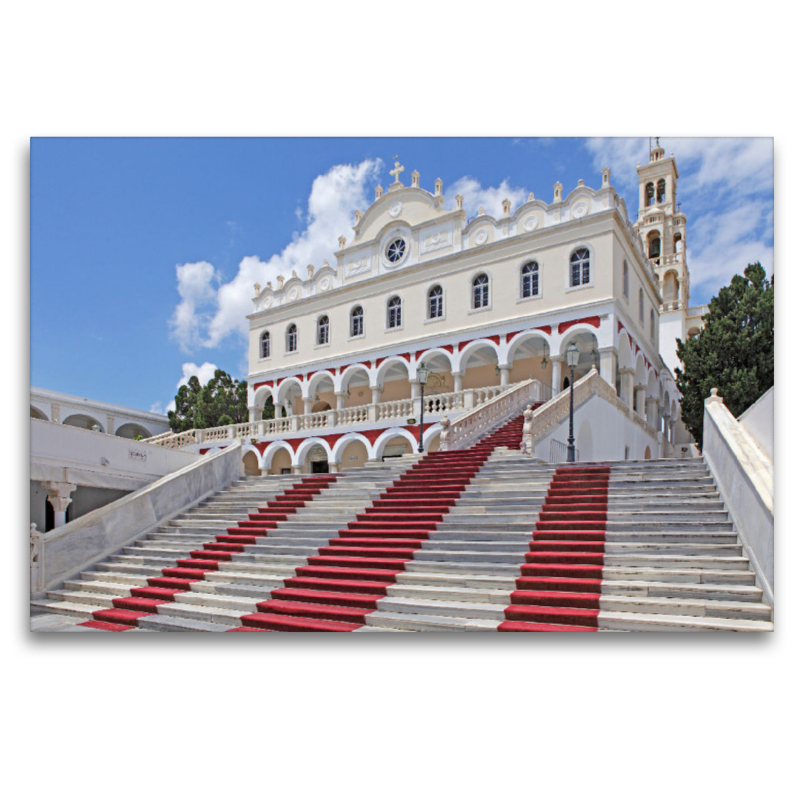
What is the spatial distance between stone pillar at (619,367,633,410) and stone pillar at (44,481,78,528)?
14230 mm

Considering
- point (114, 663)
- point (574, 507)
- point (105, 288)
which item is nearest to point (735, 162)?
point (574, 507)

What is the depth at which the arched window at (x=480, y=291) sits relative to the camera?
58.8ft

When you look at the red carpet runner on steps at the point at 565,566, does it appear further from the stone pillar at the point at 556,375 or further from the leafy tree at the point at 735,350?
the stone pillar at the point at 556,375

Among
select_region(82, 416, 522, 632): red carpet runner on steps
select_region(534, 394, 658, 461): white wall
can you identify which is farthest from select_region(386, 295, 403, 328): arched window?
select_region(82, 416, 522, 632): red carpet runner on steps

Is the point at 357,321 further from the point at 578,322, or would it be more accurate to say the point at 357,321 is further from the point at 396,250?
the point at 578,322

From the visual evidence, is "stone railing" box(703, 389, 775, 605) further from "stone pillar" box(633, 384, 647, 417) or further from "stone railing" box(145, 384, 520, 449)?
"stone pillar" box(633, 384, 647, 417)

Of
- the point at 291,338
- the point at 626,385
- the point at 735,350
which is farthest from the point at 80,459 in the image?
the point at 291,338

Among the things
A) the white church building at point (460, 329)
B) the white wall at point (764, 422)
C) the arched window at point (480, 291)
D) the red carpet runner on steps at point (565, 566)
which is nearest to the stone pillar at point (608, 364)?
the white church building at point (460, 329)

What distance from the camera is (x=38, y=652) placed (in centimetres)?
530

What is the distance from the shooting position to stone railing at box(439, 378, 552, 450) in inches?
432

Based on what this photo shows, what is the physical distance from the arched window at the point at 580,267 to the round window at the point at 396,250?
5.68 metres

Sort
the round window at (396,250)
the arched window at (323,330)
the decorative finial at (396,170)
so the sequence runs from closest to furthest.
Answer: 1. the decorative finial at (396,170)
2. the round window at (396,250)
3. the arched window at (323,330)

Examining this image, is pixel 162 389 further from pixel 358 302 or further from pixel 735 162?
pixel 358 302

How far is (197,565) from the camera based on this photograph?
22.9ft
